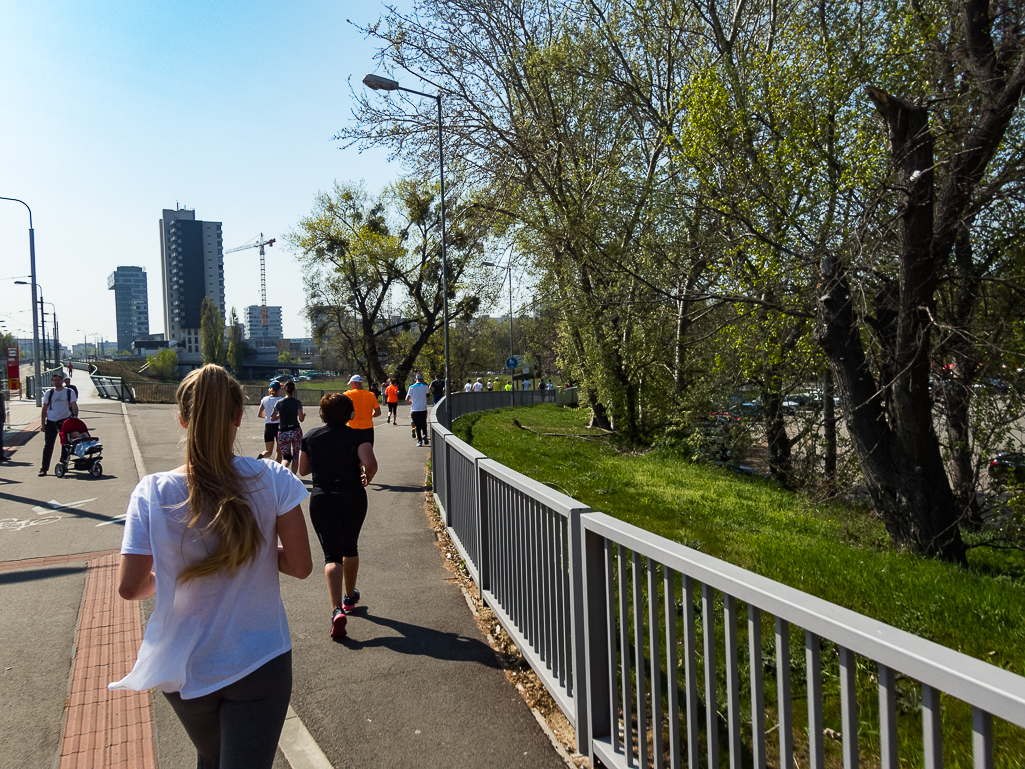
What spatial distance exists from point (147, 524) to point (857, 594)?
4942 millimetres

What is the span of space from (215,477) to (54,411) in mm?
13853

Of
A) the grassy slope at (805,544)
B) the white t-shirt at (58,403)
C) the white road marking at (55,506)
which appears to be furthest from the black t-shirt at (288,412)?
the white t-shirt at (58,403)

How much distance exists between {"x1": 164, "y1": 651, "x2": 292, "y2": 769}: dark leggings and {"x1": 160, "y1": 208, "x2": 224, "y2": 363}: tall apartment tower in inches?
6167

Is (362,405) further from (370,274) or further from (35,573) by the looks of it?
(370,274)

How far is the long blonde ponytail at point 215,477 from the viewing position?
2.30m

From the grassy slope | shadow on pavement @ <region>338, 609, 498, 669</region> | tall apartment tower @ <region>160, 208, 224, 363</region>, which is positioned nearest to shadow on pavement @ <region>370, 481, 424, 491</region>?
the grassy slope

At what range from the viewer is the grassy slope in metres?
4.95

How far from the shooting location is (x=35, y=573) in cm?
696

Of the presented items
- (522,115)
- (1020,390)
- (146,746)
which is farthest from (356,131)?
(146,746)

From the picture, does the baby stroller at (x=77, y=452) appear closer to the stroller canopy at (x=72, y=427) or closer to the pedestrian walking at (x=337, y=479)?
the stroller canopy at (x=72, y=427)

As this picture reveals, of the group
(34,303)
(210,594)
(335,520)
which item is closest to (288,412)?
(335,520)

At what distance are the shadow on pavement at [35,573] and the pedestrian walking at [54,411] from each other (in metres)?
7.59

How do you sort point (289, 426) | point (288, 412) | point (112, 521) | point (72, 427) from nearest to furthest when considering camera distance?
1. point (112, 521)
2. point (288, 412)
3. point (289, 426)
4. point (72, 427)

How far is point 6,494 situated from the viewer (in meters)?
11.6
